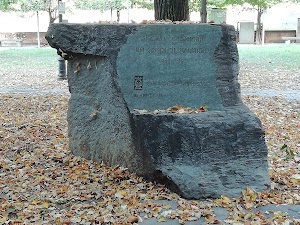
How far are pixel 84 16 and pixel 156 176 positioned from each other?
31.4m

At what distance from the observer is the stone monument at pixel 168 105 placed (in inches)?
180

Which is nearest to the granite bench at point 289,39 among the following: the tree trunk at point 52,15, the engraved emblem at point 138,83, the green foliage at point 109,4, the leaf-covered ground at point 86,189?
the green foliage at point 109,4

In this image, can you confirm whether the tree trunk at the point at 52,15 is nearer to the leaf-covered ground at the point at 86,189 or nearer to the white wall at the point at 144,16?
the white wall at the point at 144,16

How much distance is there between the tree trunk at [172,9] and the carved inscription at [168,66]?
363cm

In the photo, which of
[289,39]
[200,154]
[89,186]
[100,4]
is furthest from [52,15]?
[200,154]

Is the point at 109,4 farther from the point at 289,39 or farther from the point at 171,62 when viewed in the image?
the point at 171,62

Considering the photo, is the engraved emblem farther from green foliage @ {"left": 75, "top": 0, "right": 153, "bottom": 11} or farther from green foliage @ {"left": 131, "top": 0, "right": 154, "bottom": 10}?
green foliage @ {"left": 131, "top": 0, "right": 154, "bottom": 10}

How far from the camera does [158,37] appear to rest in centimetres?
501

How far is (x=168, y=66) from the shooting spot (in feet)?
16.5

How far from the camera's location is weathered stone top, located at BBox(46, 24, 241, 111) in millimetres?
5008

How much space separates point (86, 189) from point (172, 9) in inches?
182

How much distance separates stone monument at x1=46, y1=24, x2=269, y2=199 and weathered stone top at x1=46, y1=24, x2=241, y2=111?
0.03ft

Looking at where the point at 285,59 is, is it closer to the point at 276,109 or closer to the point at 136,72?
the point at 276,109

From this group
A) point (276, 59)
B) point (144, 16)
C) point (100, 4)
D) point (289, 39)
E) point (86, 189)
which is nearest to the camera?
point (86, 189)
